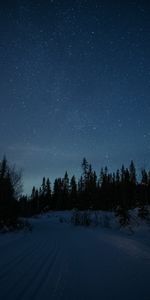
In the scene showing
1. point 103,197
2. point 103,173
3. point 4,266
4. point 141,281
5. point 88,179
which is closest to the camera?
point 141,281

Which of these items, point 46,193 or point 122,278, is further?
point 46,193

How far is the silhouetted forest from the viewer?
1853 cm

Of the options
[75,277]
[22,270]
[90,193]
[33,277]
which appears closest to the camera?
[33,277]

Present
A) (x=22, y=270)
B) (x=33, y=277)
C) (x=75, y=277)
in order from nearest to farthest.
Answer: (x=33, y=277) → (x=75, y=277) → (x=22, y=270)

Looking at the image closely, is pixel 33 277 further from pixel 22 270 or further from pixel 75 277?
pixel 75 277

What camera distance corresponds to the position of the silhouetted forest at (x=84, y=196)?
60.8 ft

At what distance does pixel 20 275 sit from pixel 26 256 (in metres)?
2.27

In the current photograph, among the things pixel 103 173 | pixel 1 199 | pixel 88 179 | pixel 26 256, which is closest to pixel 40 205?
pixel 88 179

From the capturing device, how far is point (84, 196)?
58.2 metres

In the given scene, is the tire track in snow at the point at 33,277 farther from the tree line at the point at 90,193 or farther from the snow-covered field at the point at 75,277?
the tree line at the point at 90,193

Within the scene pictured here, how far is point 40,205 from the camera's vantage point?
77875 mm

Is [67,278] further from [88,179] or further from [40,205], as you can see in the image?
A: [40,205]

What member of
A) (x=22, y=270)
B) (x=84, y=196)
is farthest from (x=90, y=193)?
(x=22, y=270)

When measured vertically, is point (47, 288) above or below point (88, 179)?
below
